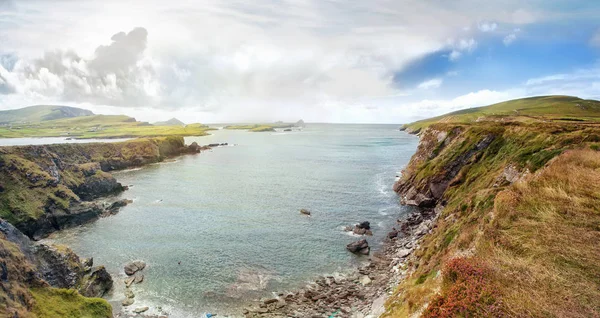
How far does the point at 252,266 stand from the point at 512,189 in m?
31.8

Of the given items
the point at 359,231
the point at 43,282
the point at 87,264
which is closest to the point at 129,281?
the point at 87,264

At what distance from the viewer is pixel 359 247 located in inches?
1780

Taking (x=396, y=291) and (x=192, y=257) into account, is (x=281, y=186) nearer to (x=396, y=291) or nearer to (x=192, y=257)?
(x=192, y=257)

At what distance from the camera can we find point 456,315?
17.1 meters

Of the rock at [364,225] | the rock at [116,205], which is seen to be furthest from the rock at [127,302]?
the rock at [116,205]

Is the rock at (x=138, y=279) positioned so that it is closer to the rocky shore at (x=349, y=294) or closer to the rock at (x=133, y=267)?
the rock at (x=133, y=267)

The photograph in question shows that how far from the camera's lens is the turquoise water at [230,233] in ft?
124

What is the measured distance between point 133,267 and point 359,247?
31200 mm

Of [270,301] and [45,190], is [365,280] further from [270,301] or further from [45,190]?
[45,190]

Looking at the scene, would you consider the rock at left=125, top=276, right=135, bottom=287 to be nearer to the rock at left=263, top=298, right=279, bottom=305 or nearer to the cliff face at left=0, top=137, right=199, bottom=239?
the rock at left=263, top=298, right=279, bottom=305

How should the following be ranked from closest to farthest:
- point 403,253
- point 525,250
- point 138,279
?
point 525,250
point 138,279
point 403,253

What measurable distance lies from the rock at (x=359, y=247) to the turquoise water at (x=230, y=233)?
3.61ft

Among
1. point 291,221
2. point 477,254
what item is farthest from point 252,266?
point 477,254

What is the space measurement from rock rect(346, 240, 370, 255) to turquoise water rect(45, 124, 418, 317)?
3.61 ft
